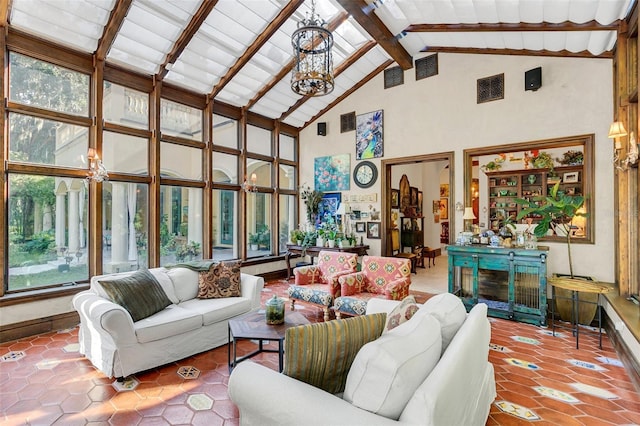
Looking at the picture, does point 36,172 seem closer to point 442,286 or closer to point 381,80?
point 381,80

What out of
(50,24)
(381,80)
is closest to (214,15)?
(50,24)

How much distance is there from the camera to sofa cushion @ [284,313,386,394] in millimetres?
1520

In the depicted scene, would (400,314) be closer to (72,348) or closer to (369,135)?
(72,348)

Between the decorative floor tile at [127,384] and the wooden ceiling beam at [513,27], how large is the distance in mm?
5906

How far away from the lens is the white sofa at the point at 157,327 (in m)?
2.74

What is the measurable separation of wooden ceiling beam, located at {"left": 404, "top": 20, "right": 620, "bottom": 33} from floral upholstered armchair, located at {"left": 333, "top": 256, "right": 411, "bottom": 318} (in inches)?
135

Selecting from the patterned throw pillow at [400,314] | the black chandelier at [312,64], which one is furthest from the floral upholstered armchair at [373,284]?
the black chandelier at [312,64]

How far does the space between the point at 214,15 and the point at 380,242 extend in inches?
196

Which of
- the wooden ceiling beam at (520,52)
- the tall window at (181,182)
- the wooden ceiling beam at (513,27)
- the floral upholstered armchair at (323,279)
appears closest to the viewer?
the wooden ceiling beam at (513,27)

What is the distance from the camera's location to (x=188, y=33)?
173 inches

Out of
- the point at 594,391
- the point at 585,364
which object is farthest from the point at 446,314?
the point at 585,364

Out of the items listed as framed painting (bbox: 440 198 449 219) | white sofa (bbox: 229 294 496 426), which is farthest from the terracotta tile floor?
framed painting (bbox: 440 198 449 219)

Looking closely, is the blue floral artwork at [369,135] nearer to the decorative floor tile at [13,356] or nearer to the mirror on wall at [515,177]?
the mirror on wall at [515,177]

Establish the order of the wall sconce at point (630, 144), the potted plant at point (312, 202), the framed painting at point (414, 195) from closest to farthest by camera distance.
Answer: the wall sconce at point (630, 144)
the potted plant at point (312, 202)
the framed painting at point (414, 195)
